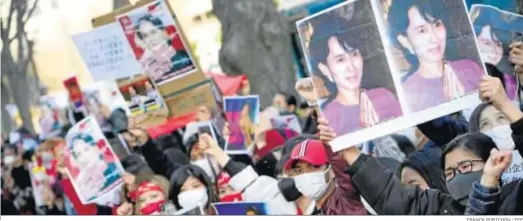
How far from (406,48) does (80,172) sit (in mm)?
2014

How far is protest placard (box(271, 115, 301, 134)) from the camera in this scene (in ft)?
15.8

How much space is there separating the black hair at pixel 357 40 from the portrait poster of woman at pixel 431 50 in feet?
0.19

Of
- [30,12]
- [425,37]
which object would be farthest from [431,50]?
[30,12]

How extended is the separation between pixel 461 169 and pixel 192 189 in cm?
140

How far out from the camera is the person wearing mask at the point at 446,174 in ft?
13.8

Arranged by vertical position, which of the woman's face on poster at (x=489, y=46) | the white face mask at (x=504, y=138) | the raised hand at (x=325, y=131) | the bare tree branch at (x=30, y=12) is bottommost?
the white face mask at (x=504, y=138)

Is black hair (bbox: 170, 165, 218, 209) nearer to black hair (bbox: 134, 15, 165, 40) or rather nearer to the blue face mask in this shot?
black hair (bbox: 134, 15, 165, 40)

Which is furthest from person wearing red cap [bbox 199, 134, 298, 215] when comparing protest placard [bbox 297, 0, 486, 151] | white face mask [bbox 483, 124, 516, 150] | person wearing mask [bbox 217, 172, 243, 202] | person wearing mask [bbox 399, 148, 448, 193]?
white face mask [bbox 483, 124, 516, 150]

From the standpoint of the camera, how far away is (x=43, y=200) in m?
5.74

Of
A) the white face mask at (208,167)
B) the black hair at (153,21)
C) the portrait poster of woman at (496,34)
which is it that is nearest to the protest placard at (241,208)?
the white face mask at (208,167)

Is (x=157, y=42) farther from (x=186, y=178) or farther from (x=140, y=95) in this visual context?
(x=186, y=178)

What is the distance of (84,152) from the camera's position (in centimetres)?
548

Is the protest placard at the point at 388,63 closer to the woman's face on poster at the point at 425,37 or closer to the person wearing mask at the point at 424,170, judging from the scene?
the woman's face on poster at the point at 425,37

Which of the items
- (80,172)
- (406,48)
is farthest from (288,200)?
(80,172)
